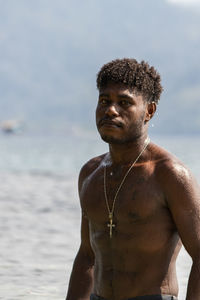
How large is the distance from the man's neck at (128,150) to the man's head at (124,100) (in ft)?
0.11

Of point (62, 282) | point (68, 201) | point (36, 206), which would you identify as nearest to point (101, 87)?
point (62, 282)

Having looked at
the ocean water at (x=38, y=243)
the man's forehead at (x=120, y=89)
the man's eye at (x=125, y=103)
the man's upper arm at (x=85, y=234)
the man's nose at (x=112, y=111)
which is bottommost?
the man's upper arm at (x=85, y=234)

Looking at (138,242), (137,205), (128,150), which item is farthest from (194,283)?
(128,150)

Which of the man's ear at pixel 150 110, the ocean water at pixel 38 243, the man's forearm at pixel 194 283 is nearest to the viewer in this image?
the man's forearm at pixel 194 283

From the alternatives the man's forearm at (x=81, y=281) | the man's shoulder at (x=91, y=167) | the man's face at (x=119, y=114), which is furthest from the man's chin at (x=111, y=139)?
the man's forearm at (x=81, y=281)

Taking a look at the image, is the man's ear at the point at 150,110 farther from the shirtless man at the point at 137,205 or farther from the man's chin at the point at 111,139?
the man's chin at the point at 111,139

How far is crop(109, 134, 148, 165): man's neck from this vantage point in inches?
146

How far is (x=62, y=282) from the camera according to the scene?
725 cm

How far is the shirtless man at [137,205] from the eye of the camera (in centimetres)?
347

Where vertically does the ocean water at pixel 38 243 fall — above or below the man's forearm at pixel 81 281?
above

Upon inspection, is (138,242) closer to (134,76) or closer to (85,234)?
(85,234)

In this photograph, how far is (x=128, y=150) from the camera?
12.3ft

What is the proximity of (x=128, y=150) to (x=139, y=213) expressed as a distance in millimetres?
324

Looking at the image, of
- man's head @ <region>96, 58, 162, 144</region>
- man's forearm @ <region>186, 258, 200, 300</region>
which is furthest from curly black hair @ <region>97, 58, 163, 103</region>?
man's forearm @ <region>186, 258, 200, 300</region>
